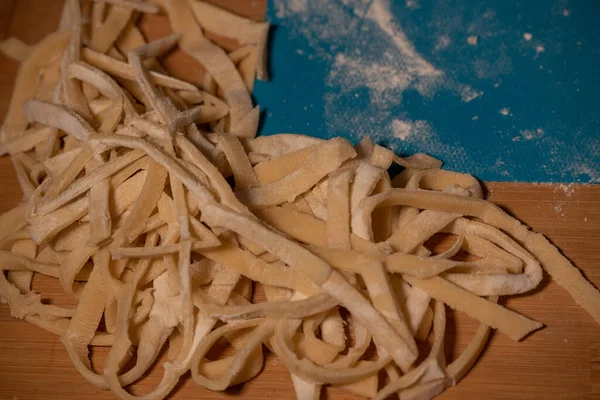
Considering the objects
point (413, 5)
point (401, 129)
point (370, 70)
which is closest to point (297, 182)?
point (401, 129)

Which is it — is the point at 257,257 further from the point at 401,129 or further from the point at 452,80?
the point at 452,80

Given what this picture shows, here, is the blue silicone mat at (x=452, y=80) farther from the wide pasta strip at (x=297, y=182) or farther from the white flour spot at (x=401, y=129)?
the wide pasta strip at (x=297, y=182)

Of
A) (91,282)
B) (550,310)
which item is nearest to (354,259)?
(550,310)

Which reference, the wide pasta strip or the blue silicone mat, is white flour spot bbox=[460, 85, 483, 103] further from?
the wide pasta strip

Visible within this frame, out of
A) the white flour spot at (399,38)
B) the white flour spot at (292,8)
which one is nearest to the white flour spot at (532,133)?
the white flour spot at (399,38)

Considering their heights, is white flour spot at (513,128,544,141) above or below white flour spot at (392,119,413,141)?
above

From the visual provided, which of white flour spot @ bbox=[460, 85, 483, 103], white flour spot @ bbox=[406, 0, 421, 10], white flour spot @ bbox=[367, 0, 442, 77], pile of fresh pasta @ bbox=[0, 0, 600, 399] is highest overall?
white flour spot @ bbox=[406, 0, 421, 10]

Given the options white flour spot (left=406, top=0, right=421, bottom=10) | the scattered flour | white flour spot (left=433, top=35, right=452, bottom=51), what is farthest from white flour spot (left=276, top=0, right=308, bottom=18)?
white flour spot (left=433, top=35, right=452, bottom=51)
